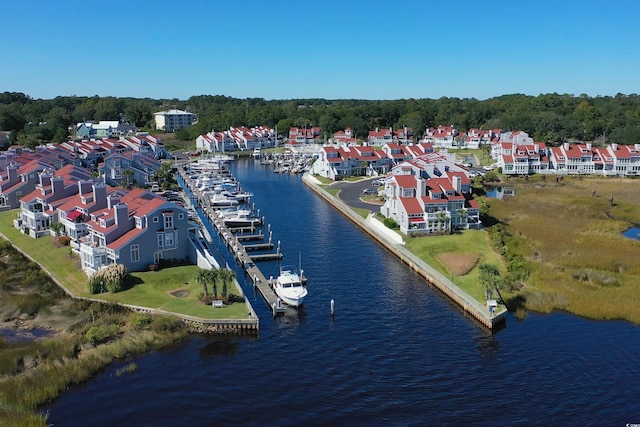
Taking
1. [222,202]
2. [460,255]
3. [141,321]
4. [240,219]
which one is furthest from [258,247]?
[141,321]

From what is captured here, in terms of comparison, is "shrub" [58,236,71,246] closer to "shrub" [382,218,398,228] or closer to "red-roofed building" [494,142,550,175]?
"shrub" [382,218,398,228]

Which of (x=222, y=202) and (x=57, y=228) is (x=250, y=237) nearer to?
(x=222, y=202)

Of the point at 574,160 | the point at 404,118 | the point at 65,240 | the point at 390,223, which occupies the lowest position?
the point at 65,240

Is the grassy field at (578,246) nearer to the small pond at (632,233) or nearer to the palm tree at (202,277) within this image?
the small pond at (632,233)

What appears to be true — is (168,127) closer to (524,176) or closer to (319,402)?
(524,176)

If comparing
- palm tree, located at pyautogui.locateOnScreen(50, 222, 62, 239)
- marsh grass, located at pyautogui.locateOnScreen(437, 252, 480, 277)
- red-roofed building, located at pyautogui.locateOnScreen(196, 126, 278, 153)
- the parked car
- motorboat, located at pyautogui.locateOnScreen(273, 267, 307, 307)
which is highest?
red-roofed building, located at pyautogui.locateOnScreen(196, 126, 278, 153)

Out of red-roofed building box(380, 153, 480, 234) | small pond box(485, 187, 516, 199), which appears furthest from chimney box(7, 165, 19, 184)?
small pond box(485, 187, 516, 199)

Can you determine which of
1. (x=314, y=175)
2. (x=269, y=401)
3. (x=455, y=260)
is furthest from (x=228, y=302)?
(x=314, y=175)

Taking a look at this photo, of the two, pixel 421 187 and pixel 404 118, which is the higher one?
pixel 404 118
